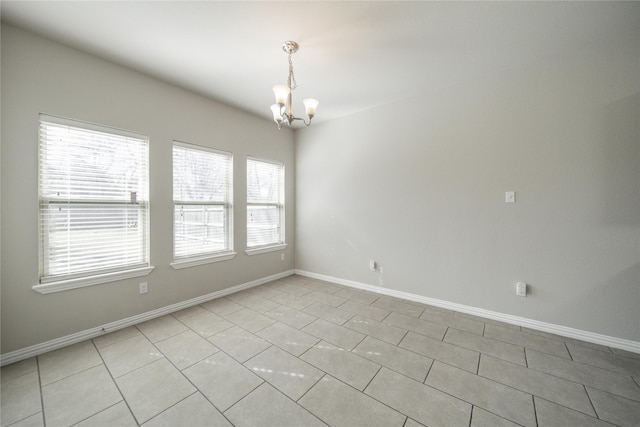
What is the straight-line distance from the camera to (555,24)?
79.7 inches

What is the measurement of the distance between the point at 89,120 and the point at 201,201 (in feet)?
4.41

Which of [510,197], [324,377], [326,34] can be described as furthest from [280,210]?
[510,197]

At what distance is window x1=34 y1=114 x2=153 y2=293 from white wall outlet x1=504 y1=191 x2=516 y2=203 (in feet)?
13.2

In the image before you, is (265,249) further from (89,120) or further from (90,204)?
(89,120)

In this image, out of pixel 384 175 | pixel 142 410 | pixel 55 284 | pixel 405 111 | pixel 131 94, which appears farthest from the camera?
pixel 384 175

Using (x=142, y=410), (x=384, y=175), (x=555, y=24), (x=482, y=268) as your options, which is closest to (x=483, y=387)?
(x=482, y=268)

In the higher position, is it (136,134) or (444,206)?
(136,134)

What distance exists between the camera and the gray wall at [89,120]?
2.02m

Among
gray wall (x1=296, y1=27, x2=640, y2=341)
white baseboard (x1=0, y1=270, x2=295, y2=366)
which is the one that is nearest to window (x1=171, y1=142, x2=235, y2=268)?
white baseboard (x1=0, y1=270, x2=295, y2=366)

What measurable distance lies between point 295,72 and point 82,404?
10.7 feet

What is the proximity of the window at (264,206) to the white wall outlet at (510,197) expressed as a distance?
3.28m

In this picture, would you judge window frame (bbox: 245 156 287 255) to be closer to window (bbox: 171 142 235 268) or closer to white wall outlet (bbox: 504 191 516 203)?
window (bbox: 171 142 235 268)

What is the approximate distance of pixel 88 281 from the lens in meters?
2.37

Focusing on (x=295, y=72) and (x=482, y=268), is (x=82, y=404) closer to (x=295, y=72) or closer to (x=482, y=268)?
(x=295, y=72)
